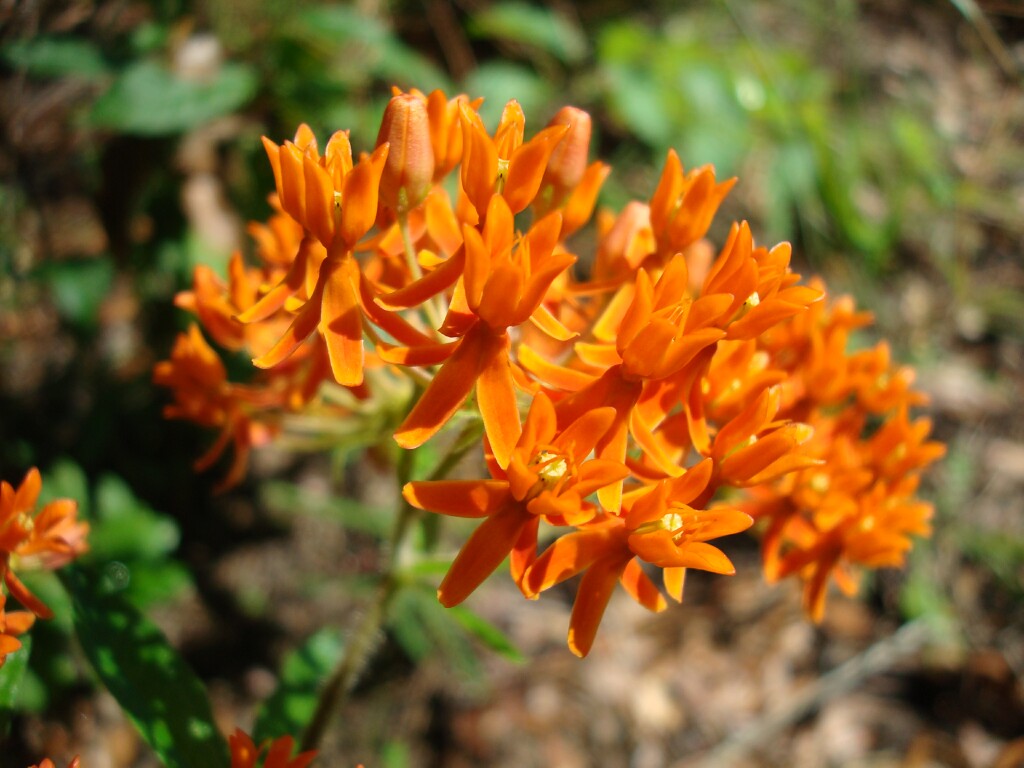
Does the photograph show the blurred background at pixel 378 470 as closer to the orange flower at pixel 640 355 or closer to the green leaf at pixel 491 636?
the green leaf at pixel 491 636

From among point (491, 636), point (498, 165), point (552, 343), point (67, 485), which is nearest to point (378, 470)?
point (67, 485)

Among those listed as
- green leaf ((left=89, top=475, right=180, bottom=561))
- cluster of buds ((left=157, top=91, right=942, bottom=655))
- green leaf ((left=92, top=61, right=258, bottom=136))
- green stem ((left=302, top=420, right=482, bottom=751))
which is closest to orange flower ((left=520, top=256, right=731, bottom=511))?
cluster of buds ((left=157, top=91, right=942, bottom=655))

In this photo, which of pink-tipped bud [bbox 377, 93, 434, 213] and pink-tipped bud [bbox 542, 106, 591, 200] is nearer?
pink-tipped bud [bbox 377, 93, 434, 213]

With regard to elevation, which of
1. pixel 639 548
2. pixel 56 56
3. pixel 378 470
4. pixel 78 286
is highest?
pixel 639 548

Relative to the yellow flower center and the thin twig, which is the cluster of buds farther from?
the thin twig

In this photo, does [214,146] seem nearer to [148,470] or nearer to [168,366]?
[148,470]

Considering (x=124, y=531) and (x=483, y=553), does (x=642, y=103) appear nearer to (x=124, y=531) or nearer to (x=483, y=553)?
(x=124, y=531)
